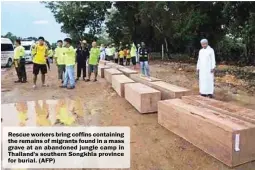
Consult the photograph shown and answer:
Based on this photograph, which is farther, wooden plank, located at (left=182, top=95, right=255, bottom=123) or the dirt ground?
wooden plank, located at (left=182, top=95, right=255, bottom=123)

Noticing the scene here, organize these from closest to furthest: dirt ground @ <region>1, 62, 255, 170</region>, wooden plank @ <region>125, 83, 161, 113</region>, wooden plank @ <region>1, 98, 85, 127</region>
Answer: dirt ground @ <region>1, 62, 255, 170</region> < wooden plank @ <region>1, 98, 85, 127</region> < wooden plank @ <region>125, 83, 161, 113</region>

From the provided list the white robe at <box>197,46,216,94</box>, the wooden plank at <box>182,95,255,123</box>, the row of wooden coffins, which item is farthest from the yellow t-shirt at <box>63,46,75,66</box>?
the wooden plank at <box>182,95,255,123</box>

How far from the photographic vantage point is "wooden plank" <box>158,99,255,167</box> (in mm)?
3469

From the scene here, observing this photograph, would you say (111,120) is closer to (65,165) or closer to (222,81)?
(65,165)

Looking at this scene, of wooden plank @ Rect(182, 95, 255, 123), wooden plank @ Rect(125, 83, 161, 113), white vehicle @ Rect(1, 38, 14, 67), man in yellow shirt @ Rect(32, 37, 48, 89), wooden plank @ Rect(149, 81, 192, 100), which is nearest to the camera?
wooden plank @ Rect(182, 95, 255, 123)

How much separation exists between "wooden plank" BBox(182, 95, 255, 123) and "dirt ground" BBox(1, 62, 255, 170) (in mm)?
629

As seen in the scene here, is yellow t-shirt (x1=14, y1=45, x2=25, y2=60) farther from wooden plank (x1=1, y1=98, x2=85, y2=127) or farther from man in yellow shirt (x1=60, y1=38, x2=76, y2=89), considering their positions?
wooden plank (x1=1, y1=98, x2=85, y2=127)

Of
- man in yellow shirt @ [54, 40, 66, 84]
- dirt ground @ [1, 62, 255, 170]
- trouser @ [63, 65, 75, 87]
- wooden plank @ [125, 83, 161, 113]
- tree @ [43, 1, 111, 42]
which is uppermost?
tree @ [43, 1, 111, 42]

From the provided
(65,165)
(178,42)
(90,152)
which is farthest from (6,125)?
(178,42)

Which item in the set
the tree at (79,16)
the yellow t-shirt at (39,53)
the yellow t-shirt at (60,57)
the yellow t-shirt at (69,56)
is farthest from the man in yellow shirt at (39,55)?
the tree at (79,16)

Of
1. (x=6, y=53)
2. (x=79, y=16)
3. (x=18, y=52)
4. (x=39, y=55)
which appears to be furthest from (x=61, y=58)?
(x=79, y=16)

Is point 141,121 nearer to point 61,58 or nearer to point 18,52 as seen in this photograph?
point 61,58

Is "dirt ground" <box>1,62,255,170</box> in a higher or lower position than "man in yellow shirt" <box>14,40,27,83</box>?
lower

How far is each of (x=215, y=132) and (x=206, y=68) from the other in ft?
10.2
